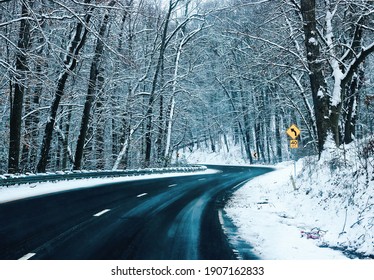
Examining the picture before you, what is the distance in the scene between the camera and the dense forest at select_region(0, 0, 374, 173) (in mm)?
14055

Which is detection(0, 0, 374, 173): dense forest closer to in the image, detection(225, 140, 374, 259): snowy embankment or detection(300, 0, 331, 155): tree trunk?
detection(300, 0, 331, 155): tree trunk

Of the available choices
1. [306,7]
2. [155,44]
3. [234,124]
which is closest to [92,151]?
[155,44]

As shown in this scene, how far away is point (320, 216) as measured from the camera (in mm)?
9992

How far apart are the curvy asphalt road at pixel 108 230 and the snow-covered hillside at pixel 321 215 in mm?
957

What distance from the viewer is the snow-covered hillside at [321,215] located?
7.00 m

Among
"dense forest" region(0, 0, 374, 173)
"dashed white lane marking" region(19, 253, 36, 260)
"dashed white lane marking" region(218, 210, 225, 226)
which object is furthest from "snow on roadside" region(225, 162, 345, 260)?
"dashed white lane marking" region(19, 253, 36, 260)

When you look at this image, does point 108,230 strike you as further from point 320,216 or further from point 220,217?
A: point 320,216

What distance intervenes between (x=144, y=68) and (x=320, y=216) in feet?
87.9

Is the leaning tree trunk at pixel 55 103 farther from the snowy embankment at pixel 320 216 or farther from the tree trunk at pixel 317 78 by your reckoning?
the tree trunk at pixel 317 78

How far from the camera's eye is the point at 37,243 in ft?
21.1

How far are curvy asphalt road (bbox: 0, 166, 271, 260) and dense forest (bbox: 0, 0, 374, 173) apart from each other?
5455mm

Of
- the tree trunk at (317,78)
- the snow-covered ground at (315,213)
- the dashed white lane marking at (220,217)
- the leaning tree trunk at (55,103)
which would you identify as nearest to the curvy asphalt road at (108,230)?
the dashed white lane marking at (220,217)
